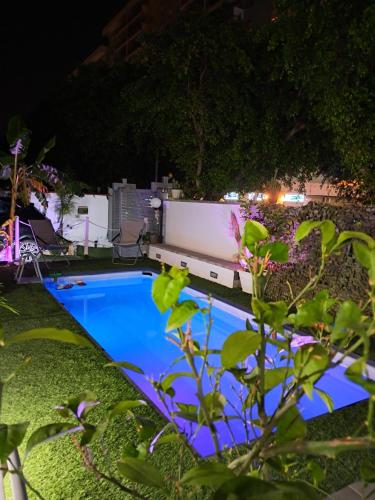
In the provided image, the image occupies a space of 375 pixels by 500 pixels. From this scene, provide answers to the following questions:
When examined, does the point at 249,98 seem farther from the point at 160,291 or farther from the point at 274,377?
the point at 160,291

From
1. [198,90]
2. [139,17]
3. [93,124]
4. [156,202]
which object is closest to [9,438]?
[156,202]

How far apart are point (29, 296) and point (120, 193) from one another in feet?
17.5

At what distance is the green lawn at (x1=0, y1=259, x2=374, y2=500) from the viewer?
2.40 meters

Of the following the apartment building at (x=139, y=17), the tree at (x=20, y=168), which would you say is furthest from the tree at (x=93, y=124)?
the apartment building at (x=139, y=17)

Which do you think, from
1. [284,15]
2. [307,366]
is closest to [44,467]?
[307,366]

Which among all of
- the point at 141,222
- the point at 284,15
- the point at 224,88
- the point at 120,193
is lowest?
→ the point at 141,222

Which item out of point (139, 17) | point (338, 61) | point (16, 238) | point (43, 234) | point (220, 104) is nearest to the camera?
point (16, 238)

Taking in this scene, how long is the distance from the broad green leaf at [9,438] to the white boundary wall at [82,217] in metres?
11.3

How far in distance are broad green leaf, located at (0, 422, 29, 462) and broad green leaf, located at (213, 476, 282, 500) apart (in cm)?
40

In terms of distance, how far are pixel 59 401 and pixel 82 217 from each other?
8.99 m

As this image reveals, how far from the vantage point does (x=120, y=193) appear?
1117 centimetres

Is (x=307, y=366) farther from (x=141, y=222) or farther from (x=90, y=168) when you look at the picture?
(x=90, y=168)

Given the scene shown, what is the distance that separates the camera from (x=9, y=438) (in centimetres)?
76

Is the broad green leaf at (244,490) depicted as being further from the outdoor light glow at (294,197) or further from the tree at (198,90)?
the outdoor light glow at (294,197)
